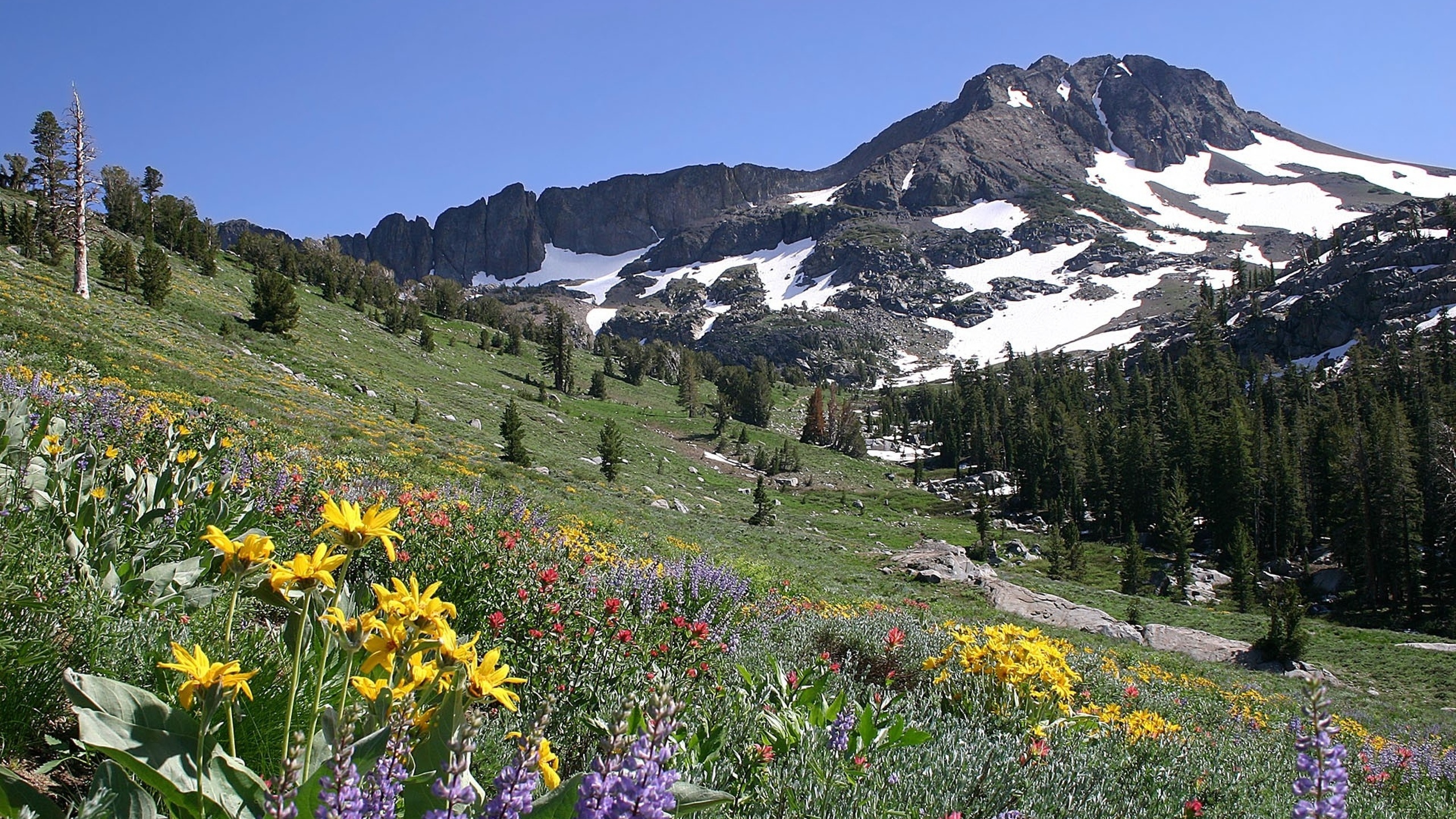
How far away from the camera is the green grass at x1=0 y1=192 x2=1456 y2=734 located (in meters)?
16.9

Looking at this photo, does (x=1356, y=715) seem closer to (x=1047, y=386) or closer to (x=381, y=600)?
(x=381, y=600)

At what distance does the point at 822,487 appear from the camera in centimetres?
6744

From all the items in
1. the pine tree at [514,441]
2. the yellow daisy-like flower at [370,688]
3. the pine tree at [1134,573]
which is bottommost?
the pine tree at [1134,573]

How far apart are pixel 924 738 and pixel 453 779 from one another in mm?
2842

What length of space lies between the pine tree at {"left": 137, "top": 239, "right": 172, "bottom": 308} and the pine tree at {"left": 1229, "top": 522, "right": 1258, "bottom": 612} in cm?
5766

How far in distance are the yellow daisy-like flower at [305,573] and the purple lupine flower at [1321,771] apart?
7.25 feet

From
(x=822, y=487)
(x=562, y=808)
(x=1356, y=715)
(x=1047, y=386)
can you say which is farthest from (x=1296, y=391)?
(x=562, y=808)

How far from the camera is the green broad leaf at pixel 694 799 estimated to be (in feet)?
5.36

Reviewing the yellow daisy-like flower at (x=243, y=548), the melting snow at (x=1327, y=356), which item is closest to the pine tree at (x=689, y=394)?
the yellow daisy-like flower at (x=243, y=548)

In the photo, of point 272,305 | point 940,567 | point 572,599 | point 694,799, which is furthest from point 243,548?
point 272,305

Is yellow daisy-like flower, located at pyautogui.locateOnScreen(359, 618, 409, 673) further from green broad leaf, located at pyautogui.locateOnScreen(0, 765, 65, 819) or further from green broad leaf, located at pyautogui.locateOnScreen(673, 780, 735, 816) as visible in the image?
green broad leaf, located at pyautogui.locateOnScreen(673, 780, 735, 816)

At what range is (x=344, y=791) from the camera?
3.46ft

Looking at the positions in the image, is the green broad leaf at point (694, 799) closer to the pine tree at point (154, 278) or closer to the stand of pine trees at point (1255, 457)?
the pine tree at point (154, 278)

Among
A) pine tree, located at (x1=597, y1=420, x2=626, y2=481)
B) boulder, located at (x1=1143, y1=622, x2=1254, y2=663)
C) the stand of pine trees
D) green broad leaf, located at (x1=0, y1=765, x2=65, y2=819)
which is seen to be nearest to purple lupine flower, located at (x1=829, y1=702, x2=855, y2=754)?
green broad leaf, located at (x1=0, y1=765, x2=65, y2=819)
